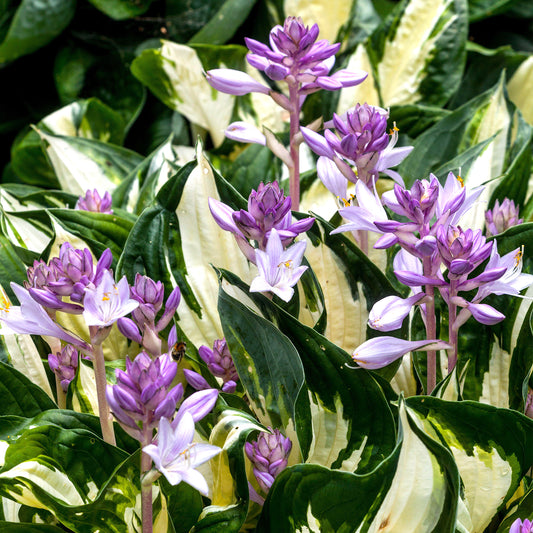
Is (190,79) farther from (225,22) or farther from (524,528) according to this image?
(524,528)

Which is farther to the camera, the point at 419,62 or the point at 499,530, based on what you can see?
the point at 419,62

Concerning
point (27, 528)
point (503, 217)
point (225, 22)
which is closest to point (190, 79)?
point (225, 22)

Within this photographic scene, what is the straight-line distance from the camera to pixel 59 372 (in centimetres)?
68

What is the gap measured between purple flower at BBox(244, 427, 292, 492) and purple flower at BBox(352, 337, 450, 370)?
0.30 ft

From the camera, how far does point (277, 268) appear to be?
595 millimetres

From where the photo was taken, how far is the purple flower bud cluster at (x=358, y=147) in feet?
2.07

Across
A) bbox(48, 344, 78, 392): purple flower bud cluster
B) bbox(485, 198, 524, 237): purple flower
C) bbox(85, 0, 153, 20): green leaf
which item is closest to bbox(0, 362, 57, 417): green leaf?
bbox(48, 344, 78, 392): purple flower bud cluster

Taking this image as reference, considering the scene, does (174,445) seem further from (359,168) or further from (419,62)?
(419,62)

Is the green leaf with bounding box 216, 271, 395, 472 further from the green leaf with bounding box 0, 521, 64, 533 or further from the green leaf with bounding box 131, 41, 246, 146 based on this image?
the green leaf with bounding box 131, 41, 246, 146

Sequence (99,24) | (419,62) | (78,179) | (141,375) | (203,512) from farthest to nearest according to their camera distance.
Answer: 1. (99,24)
2. (419,62)
3. (78,179)
4. (203,512)
5. (141,375)

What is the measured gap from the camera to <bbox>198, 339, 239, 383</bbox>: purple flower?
0.68 m

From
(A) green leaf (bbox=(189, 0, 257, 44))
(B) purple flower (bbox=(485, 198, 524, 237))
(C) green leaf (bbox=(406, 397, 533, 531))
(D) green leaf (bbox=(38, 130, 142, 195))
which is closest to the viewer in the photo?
(C) green leaf (bbox=(406, 397, 533, 531))

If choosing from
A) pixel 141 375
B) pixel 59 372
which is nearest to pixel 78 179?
pixel 59 372

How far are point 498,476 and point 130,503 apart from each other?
0.31 meters
